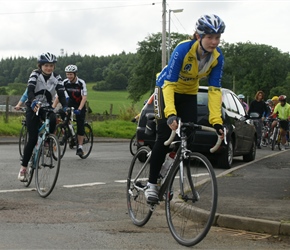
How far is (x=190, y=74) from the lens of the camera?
20.7ft

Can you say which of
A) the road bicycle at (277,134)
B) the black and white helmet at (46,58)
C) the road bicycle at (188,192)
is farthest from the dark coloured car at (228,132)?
the road bicycle at (277,134)

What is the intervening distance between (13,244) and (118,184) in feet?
16.0

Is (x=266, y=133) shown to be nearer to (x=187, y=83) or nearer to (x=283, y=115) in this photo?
(x=283, y=115)

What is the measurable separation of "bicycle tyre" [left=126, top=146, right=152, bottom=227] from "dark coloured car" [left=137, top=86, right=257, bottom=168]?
188 inches

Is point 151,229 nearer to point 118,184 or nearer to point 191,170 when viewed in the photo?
point 191,170

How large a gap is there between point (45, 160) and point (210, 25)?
408 centimetres

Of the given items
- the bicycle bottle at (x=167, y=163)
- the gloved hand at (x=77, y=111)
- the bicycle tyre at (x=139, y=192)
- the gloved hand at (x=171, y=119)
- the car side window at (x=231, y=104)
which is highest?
the gloved hand at (x=171, y=119)

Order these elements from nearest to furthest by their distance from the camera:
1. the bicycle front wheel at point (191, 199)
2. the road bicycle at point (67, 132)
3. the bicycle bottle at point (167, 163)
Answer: the bicycle front wheel at point (191, 199)
the bicycle bottle at point (167, 163)
the road bicycle at point (67, 132)

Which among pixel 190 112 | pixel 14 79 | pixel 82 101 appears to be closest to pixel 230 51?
pixel 14 79

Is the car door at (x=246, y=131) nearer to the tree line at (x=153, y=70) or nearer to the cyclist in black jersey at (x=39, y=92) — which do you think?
the cyclist in black jersey at (x=39, y=92)

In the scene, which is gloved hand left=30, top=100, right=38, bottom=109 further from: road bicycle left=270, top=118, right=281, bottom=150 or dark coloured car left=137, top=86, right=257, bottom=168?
road bicycle left=270, top=118, right=281, bottom=150

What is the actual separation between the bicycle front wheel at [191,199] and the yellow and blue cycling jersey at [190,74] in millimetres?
476

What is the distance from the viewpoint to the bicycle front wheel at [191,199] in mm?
5652

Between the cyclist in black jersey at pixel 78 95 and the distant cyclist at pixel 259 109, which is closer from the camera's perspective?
the cyclist in black jersey at pixel 78 95
